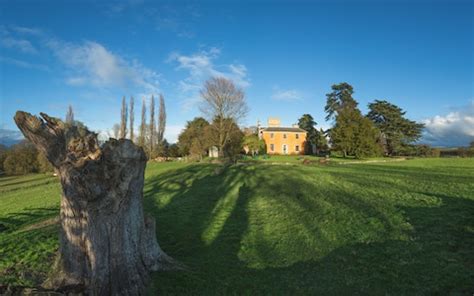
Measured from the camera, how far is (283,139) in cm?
6206

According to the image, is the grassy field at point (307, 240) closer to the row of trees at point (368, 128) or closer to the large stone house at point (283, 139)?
the row of trees at point (368, 128)

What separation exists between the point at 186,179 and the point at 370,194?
1243 centimetres

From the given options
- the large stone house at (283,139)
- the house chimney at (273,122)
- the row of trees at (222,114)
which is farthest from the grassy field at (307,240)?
the house chimney at (273,122)

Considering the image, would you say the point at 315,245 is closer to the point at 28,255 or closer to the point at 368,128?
the point at 28,255

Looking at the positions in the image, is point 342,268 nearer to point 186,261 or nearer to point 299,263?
point 299,263

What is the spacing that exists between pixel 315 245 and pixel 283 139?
5500 centimetres

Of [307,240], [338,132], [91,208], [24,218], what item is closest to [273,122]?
[338,132]

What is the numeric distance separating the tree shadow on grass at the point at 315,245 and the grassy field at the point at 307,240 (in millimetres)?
24

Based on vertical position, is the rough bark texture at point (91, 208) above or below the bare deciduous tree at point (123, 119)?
below

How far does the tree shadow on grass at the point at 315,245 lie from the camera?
571 centimetres

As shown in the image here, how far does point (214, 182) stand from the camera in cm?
1862

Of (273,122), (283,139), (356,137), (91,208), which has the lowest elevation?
(91,208)

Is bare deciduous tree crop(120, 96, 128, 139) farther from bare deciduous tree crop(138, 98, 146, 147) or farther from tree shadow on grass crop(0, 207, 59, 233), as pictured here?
tree shadow on grass crop(0, 207, 59, 233)

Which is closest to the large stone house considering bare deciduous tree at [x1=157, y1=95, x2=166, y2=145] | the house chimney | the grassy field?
the house chimney
